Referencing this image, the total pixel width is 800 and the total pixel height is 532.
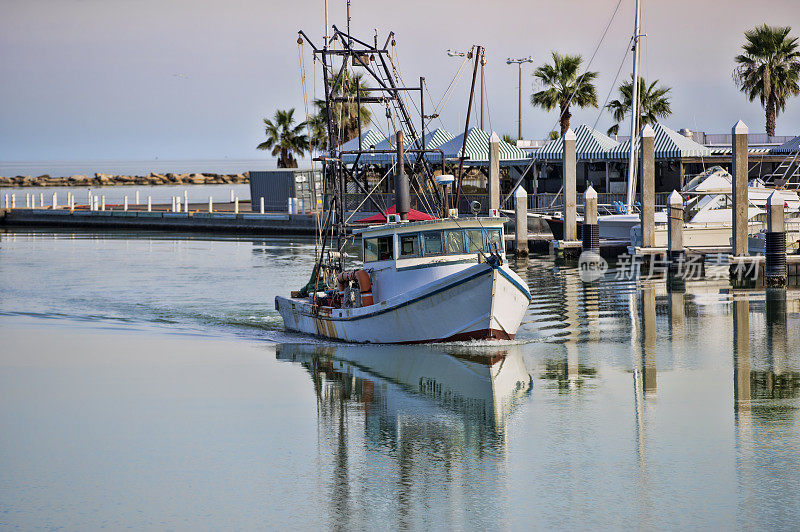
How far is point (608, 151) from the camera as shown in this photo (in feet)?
180

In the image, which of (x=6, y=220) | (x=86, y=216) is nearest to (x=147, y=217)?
(x=86, y=216)

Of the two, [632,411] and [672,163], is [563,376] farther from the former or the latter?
[672,163]

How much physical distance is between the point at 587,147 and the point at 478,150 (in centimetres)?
617

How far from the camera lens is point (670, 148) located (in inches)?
2088

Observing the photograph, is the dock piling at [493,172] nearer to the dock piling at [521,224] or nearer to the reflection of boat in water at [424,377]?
the dock piling at [521,224]

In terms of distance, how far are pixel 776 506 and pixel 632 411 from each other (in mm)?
4151

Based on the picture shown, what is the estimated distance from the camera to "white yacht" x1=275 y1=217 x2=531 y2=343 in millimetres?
19172

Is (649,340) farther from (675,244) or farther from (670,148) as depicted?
(670,148)

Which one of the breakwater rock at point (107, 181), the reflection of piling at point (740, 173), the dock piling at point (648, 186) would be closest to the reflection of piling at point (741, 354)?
the reflection of piling at point (740, 173)

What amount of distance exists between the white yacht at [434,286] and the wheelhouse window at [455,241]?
0.07ft

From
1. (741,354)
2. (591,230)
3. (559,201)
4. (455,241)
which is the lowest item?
(741,354)

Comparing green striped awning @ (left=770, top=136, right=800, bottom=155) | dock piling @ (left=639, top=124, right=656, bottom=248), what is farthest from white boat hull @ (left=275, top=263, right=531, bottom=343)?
green striped awning @ (left=770, top=136, right=800, bottom=155)

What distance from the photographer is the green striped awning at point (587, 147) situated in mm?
54438

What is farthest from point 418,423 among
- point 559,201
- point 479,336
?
point 559,201
